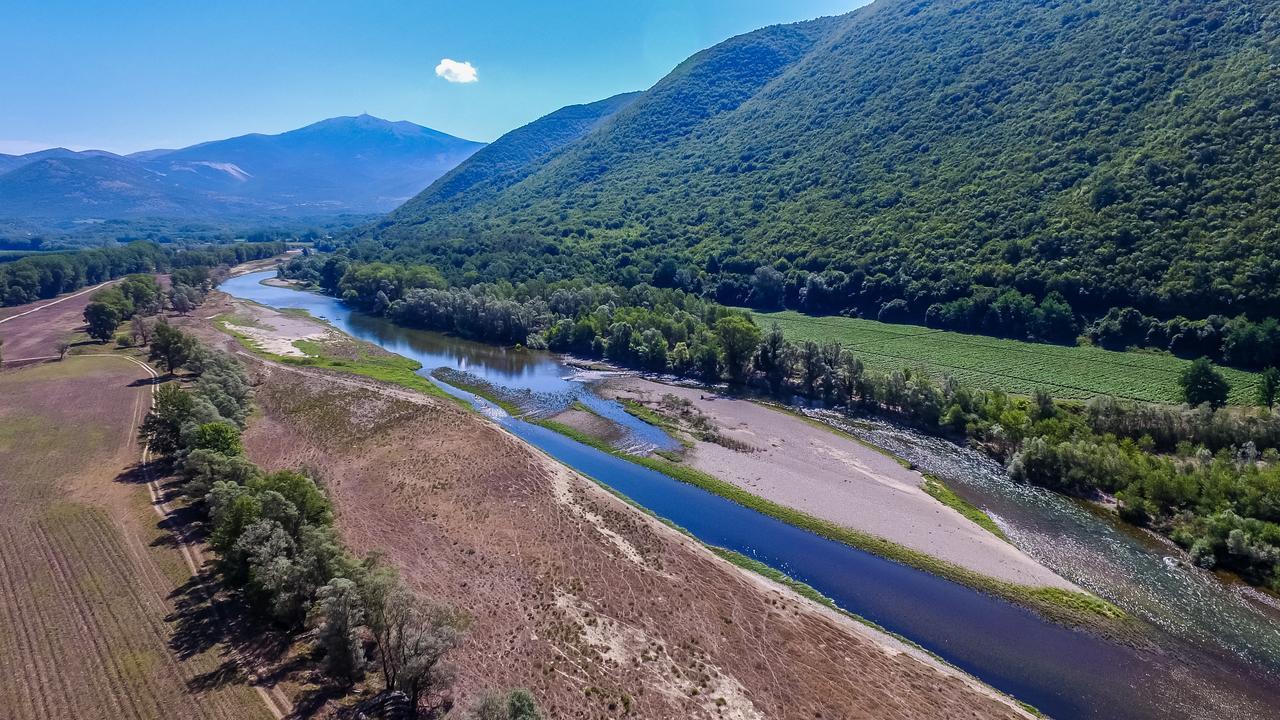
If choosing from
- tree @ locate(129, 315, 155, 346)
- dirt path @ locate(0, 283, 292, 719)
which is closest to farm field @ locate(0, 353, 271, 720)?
dirt path @ locate(0, 283, 292, 719)

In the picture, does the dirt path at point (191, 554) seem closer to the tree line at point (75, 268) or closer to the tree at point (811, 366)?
the tree at point (811, 366)

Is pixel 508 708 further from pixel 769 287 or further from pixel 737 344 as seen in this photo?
pixel 769 287

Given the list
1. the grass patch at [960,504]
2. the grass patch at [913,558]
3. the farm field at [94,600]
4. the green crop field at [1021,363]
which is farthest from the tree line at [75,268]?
the grass patch at [960,504]

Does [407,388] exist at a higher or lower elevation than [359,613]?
lower

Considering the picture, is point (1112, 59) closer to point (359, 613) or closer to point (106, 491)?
point (359, 613)

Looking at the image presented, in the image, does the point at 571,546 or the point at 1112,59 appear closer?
the point at 571,546

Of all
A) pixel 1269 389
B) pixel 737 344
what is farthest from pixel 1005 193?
pixel 737 344

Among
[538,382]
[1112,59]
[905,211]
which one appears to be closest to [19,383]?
[538,382]
